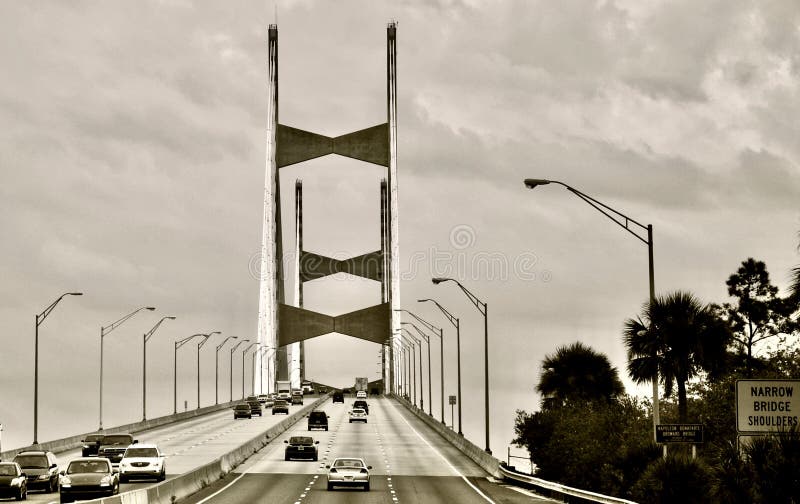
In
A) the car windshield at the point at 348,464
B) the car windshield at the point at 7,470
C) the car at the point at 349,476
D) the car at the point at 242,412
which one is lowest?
the car at the point at 349,476

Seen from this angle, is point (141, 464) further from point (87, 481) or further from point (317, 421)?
point (317, 421)

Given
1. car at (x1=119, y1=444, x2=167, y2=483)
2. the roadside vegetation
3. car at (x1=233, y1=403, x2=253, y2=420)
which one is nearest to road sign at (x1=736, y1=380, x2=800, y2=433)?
the roadside vegetation

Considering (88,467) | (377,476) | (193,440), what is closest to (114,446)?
(377,476)

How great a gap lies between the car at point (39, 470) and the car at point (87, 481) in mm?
3615

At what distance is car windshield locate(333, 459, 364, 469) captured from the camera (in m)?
49.4

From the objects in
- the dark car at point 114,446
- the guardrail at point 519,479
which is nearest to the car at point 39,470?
the dark car at point 114,446

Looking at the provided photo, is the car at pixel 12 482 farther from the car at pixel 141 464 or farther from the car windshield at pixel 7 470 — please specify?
the car at pixel 141 464

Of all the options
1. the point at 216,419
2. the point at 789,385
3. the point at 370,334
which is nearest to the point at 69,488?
the point at 789,385

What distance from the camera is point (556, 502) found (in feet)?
143

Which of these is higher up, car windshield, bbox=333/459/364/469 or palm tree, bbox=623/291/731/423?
palm tree, bbox=623/291/731/423

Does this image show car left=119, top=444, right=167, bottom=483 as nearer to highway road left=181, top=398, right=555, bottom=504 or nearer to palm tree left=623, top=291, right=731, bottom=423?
highway road left=181, top=398, right=555, bottom=504

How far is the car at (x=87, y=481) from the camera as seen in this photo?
131ft

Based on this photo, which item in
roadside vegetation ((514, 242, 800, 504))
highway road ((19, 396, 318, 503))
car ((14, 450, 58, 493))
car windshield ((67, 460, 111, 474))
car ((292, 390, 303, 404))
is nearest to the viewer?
roadside vegetation ((514, 242, 800, 504))

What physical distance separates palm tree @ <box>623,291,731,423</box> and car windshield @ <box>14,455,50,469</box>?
19.0m
